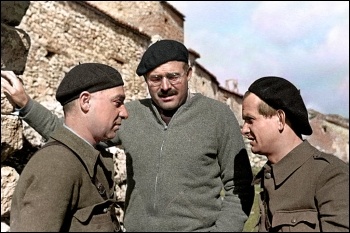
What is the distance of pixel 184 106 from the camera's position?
2248 mm

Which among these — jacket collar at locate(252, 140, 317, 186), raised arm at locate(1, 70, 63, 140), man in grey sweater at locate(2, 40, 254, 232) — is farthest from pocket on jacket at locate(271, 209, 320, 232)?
raised arm at locate(1, 70, 63, 140)

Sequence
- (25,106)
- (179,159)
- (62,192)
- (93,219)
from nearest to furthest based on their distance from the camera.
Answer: (62,192) → (93,219) → (25,106) → (179,159)

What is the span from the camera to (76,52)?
11883mm

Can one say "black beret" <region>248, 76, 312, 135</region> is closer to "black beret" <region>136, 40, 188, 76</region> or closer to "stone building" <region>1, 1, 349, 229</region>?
"black beret" <region>136, 40, 188, 76</region>

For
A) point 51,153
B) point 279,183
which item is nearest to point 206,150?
point 279,183

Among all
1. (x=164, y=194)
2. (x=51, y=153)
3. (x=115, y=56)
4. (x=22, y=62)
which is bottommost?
(x=164, y=194)

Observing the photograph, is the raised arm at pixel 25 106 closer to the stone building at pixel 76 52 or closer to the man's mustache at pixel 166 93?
the stone building at pixel 76 52

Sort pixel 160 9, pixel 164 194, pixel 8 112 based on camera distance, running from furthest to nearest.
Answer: pixel 160 9 → pixel 8 112 → pixel 164 194

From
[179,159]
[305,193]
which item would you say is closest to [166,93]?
[179,159]

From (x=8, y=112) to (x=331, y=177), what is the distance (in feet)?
6.19

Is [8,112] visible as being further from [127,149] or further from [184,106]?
[184,106]

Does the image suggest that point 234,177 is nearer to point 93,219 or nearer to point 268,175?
point 268,175

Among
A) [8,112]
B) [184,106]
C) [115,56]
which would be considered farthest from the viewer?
[115,56]

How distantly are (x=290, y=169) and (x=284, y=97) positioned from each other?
11.6 inches
